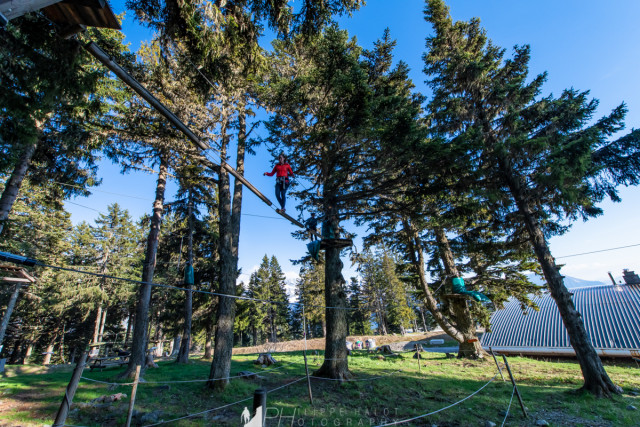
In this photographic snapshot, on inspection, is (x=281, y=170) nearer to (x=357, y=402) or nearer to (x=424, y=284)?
(x=357, y=402)

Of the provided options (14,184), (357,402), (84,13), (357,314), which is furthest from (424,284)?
(357,314)

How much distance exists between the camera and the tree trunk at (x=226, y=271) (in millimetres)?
7996

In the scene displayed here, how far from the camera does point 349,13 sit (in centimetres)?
634

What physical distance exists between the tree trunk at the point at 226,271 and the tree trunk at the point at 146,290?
10.5 ft

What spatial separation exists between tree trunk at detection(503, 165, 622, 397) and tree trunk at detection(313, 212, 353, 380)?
23.6 feet

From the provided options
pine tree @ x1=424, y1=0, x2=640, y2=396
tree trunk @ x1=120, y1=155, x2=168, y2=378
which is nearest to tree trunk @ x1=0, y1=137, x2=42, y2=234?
tree trunk @ x1=120, y1=155, x2=168, y2=378

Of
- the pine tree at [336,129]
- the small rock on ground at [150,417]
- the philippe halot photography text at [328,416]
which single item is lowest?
the philippe halot photography text at [328,416]

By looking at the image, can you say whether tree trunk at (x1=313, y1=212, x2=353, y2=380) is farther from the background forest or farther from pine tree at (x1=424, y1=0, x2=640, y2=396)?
pine tree at (x1=424, y1=0, x2=640, y2=396)

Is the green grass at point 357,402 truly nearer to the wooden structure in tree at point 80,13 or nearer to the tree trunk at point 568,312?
the tree trunk at point 568,312

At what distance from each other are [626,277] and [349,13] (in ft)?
93.1

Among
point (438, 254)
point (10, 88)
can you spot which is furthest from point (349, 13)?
point (438, 254)

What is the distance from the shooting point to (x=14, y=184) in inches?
332

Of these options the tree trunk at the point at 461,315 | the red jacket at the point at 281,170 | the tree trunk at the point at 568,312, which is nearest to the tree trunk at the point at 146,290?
the red jacket at the point at 281,170

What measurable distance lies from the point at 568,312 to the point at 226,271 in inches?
462
